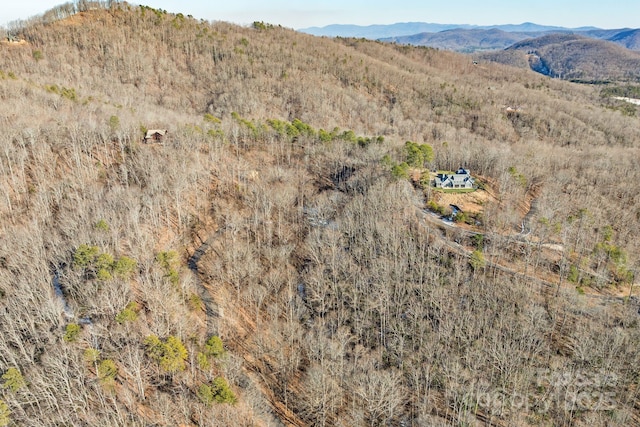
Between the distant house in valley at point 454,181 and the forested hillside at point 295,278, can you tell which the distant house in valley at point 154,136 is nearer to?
the forested hillside at point 295,278

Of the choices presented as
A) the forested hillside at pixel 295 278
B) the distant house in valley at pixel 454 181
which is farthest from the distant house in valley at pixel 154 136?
the distant house in valley at pixel 454 181

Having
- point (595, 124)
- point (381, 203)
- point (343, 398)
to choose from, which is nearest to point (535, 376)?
point (343, 398)

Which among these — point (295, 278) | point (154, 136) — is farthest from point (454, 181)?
point (154, 136)

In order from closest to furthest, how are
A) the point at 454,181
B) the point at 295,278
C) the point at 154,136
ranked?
the point at 295,278
the point at 154,136
the point at 454,181

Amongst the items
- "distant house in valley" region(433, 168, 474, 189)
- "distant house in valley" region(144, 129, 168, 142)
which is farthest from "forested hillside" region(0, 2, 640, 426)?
"distant house in valley" region(433, 168, 474, 189)

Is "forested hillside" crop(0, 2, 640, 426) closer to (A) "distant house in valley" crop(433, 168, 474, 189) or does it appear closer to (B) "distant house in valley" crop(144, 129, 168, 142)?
(B) "distant house in valley" crop(144, 129, 168, 142)

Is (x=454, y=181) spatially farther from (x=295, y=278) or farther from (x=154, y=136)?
→ (x=154, y=136)

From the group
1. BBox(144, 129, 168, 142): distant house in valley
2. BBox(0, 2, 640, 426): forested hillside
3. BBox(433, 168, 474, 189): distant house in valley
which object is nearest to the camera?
BBox(0, 2, 640, 426): forested hillside

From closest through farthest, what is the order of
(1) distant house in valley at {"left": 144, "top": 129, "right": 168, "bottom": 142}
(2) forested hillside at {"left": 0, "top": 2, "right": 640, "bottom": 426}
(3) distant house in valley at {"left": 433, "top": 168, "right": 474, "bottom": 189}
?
(2) forested hillside at {"left": 0, "top": 2, "right": 640, "bottom": 426} → (1) distant house in valley at {"left": 144, "top": 129, "right": 168, "bottom": 142} → (3) distant house in valley at {"left": 433, "top": 168, "right": 474, "bottom": 189}

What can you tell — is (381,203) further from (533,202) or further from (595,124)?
(595,124)
